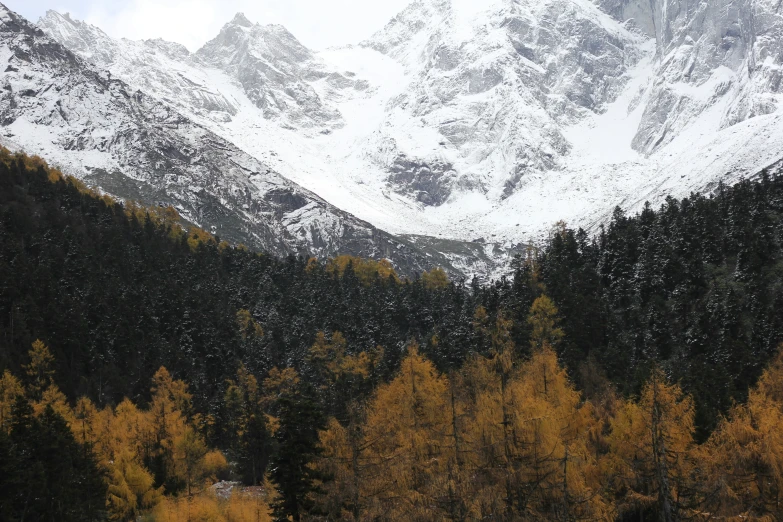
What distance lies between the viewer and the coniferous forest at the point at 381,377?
41.1 m

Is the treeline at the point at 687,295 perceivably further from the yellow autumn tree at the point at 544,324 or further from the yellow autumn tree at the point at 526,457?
the yellow autumn tree at the point at 526,457

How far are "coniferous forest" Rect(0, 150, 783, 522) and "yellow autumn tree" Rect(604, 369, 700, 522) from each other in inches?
10.2

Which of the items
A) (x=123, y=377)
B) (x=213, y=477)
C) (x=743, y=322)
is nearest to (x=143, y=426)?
(x=213, y=477)

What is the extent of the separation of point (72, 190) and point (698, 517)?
509ft

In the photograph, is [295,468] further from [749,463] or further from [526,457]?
[749,463]

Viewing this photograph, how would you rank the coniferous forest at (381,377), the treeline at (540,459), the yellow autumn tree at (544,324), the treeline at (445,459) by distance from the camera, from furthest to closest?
the yellow autumn tree at (544,324)
the coniferous forest at (381,377)
the treeline at (445,459)
the treeline at (540,459)

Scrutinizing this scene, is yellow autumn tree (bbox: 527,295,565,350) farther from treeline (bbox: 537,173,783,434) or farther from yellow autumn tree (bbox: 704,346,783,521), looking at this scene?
yellow autumn tree (bbox: 704,346,783,521)

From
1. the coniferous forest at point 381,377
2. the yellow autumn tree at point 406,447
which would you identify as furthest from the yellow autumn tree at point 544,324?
the yellow autumn tree at point 406,447

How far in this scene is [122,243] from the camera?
14288 centimetres

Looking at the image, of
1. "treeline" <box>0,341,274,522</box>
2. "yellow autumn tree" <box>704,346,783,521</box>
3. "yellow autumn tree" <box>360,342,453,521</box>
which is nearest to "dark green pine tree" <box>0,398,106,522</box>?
"treeline" <box>0,341,274,522</box>

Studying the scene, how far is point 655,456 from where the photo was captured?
3656cm

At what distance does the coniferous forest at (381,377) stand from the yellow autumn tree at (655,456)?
26 centimetres

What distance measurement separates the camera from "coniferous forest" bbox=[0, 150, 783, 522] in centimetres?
4112

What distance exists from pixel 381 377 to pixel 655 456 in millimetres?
54498
